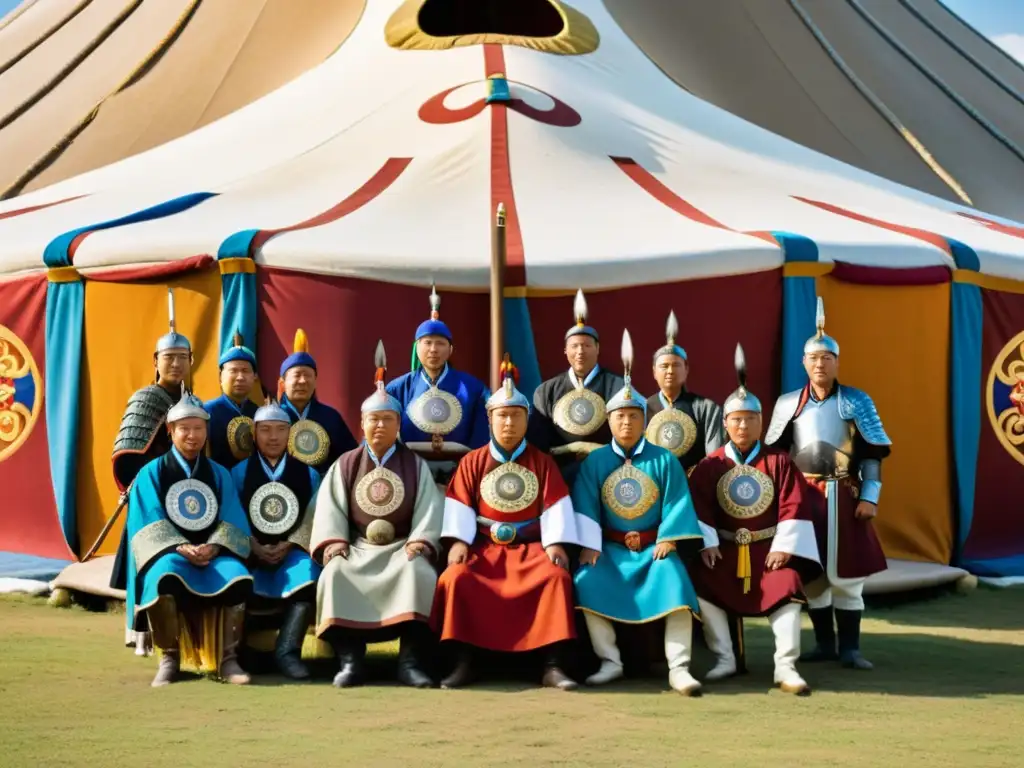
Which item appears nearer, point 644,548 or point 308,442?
point 644,548

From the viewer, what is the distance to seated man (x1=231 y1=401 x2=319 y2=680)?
5.08 meters

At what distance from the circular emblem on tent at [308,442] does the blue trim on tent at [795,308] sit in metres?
2.56

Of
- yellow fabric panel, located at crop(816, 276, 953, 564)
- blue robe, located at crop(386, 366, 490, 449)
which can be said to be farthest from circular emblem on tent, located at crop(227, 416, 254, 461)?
yellow fabric panel, located at crop(816, 276, 953, 564)

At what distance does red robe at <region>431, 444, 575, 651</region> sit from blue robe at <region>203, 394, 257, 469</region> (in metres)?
0.99

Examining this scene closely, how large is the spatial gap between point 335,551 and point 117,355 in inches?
104

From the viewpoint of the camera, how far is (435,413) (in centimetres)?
596

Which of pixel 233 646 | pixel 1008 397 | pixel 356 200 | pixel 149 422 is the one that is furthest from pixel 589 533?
pixel 1008 397

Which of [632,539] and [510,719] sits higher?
[632,539]

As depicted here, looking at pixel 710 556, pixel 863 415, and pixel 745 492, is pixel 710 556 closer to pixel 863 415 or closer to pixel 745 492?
pixel 745 492

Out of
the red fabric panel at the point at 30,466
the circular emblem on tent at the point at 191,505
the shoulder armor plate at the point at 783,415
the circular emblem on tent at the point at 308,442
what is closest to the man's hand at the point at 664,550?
the shoulder armor plate at the point at 783,415

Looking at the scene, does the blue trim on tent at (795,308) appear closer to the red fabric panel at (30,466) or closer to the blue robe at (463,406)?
the blue robe at (463,406)

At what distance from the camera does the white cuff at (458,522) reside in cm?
501

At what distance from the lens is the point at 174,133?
9.41m

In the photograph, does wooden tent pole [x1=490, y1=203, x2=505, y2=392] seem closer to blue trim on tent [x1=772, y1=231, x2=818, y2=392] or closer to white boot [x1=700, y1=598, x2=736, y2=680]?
blue trim on tent [x1=772, y1=231, x2=818, y2=392]
